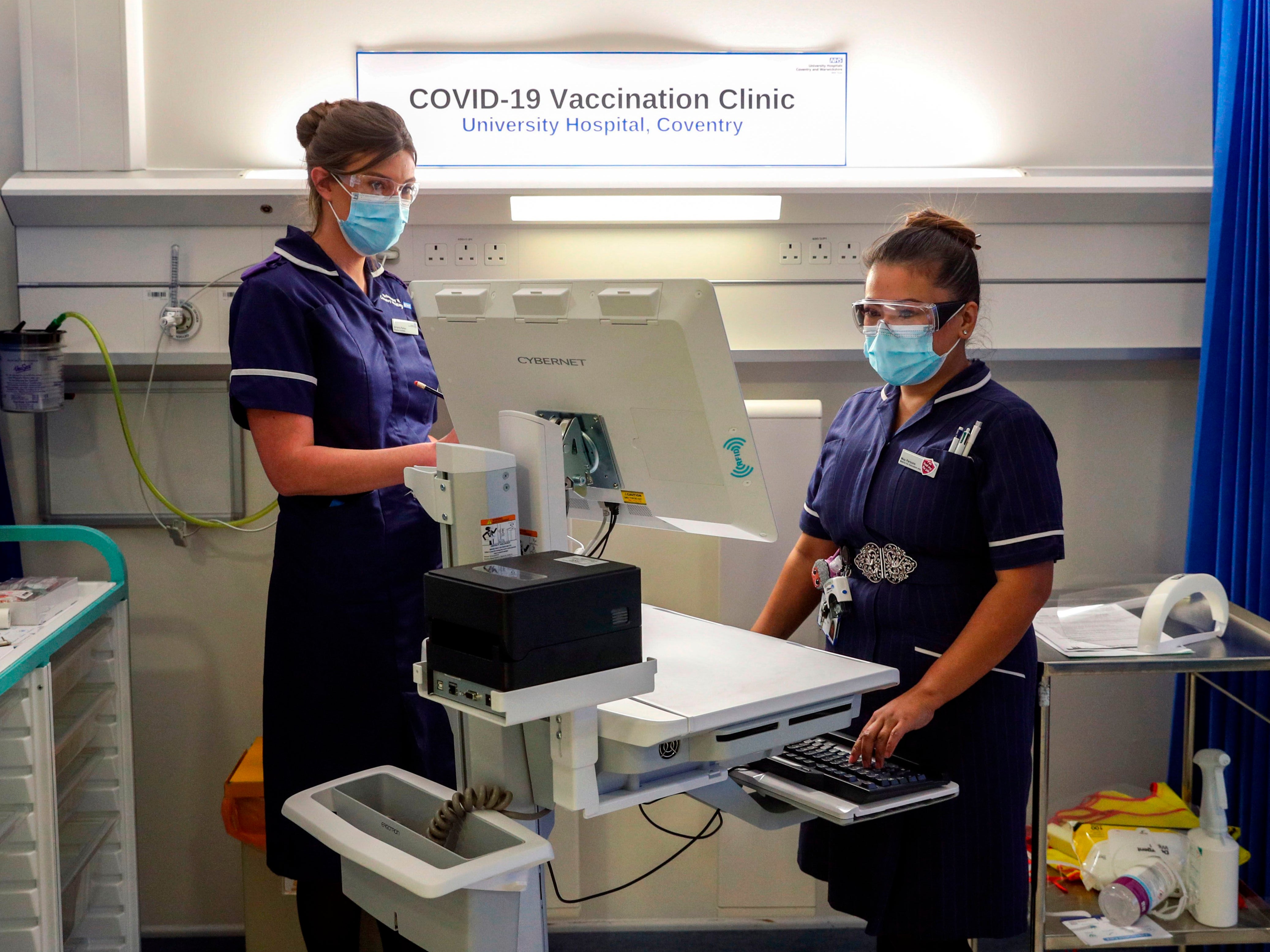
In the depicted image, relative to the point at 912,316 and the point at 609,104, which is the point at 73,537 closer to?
the point at 609,104

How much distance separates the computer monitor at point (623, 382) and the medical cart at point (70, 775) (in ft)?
2.79

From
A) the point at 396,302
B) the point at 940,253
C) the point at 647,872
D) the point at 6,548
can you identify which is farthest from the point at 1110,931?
the point at 6,548

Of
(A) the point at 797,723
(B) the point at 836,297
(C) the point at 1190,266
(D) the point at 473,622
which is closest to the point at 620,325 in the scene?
(D) the point at 473,622

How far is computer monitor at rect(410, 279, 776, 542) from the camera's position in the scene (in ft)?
4.15

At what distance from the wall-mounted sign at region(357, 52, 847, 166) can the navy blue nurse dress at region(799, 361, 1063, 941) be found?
42.8 inches

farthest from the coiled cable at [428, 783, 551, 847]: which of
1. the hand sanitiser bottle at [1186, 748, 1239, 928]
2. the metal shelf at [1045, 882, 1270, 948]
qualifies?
the hand sanitiser bottle at [1186, 748, 1239, 928]

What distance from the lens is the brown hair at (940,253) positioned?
1704 millimetres

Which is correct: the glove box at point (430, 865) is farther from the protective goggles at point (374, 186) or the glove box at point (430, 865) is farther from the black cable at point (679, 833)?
the black cable at point (679, 833)

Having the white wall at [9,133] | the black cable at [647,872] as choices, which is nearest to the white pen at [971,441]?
the black cable at [647,872]

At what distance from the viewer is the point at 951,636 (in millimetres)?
1676

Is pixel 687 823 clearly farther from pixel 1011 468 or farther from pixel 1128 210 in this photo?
pixel 1128 210

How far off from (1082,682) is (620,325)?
2006mm

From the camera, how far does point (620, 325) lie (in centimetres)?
129

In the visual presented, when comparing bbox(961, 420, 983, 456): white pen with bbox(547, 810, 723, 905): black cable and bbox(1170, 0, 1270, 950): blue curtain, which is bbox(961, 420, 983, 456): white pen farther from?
bbox(547, 810, 723, 905): black cable
